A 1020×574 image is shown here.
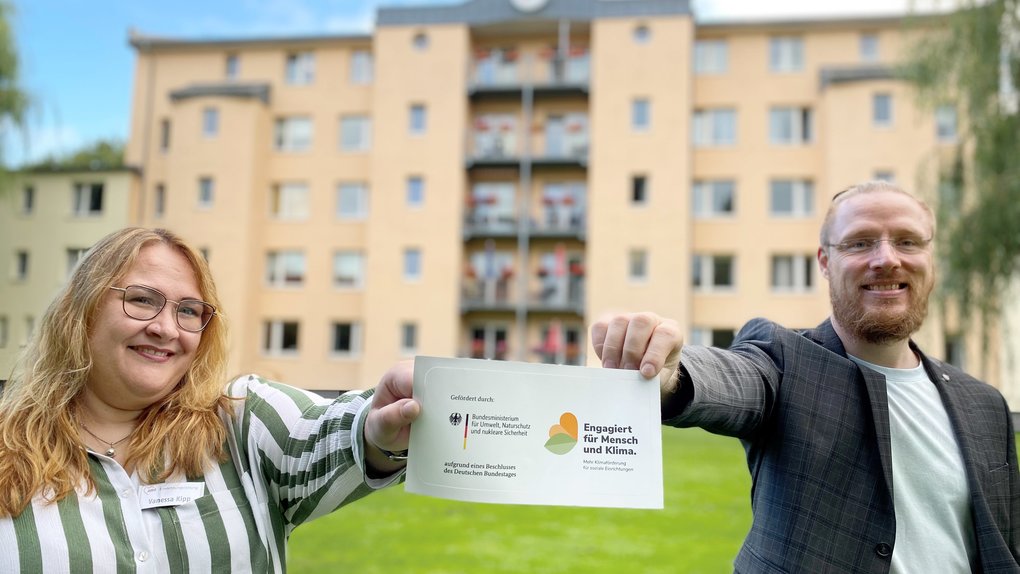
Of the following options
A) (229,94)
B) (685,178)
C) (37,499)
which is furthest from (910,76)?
(229,94)

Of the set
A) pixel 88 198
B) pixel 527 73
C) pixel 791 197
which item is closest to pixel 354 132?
pixel 527 73

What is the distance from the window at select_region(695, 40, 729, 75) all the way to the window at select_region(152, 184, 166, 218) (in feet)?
57.4

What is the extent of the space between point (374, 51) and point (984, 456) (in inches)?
1001

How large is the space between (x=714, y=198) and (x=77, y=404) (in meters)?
23.4

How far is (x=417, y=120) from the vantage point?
25109mm

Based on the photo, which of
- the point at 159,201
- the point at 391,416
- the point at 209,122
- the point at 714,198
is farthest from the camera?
the point at 159,201

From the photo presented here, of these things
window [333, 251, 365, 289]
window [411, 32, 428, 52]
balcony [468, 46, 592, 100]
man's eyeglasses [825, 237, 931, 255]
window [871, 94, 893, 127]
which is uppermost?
window [411, 32, 428, 52]

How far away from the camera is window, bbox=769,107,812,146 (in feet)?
78.0

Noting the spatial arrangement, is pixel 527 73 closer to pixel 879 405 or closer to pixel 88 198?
pixel 88 198

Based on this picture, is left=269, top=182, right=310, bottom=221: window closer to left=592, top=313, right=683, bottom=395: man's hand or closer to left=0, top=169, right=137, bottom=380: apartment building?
left=0, top=169, right=137, bottom=380: apartment building

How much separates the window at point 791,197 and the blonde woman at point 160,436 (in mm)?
23243

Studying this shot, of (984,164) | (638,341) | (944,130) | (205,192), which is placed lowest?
(638,341)

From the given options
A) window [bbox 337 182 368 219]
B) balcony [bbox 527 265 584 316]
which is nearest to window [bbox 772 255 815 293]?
balcony [bbox 527 265 584 316]

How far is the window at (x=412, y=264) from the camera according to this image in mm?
24438
